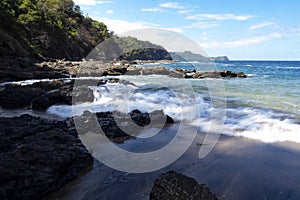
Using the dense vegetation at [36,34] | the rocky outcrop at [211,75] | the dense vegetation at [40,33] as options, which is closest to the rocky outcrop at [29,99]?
the dense vegetation at [40,33]

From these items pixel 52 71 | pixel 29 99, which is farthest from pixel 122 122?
pixel 52 71

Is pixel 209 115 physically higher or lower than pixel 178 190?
lower

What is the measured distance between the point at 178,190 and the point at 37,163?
1.99 meters

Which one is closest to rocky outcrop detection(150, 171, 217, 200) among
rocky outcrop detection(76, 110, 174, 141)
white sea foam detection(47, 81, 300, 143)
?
rocky outcrop detection(76, 110, 174, 141)

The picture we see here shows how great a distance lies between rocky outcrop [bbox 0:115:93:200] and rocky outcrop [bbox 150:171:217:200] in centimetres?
151

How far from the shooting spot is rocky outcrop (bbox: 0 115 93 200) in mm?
3277

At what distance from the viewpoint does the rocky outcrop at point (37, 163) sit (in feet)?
10.8

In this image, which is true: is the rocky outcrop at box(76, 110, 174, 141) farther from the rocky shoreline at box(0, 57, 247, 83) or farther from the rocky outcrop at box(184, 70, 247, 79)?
the rocky outcrop at box(184, 70, 247, 79)

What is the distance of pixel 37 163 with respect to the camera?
11.9ft

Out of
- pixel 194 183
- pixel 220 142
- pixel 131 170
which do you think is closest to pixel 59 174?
pixel 131 170

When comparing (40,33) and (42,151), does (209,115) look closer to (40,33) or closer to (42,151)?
(42,151)

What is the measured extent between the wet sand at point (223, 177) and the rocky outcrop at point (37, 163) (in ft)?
0.57

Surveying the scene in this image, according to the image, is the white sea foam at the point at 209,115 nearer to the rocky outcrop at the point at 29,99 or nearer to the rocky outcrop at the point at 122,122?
the rocky outcrop at the point at 29,99

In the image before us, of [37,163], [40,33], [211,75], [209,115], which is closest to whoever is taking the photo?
[37,163]
